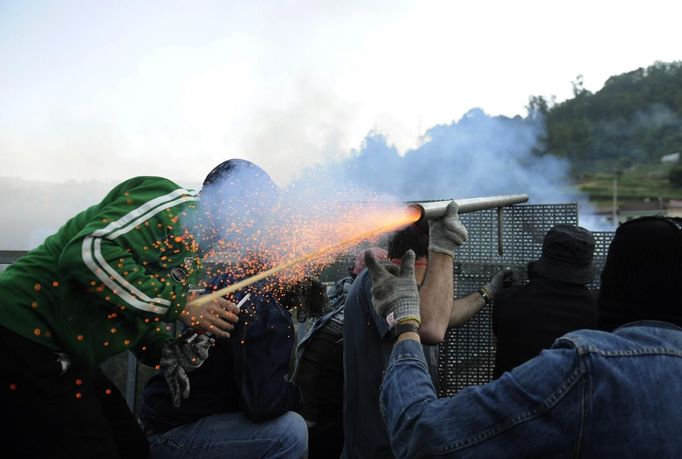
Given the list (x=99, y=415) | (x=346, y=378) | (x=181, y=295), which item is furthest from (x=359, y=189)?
(x=99, y=415)

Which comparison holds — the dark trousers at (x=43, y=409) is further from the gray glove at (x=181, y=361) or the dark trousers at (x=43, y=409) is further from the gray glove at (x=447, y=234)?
the gray glove at (x=447, y=234)

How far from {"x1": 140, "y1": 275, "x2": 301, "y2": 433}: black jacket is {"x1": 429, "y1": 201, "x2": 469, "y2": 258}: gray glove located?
89cm

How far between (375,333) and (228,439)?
2.93ft

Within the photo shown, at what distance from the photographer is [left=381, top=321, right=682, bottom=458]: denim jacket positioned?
1.35 m

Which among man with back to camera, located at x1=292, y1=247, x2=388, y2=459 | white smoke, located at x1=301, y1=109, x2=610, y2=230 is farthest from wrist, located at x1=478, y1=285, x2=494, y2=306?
white smoke, located at x1=301, y1=109, x2=610, y2=230

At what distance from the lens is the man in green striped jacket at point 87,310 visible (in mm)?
2115

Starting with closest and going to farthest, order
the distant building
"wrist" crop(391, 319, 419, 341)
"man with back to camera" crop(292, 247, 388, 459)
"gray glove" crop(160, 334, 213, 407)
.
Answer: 1. "wrist" crop(391, 319, 419, 341)
2. "gray glove" crop(160, 334, 213, 407)
3. "man with back to camera" crop(292, 247, 388, 459)
4. the distant building

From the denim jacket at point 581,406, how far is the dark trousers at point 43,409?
4.76ft

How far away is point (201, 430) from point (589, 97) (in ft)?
142

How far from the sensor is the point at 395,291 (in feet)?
7.06

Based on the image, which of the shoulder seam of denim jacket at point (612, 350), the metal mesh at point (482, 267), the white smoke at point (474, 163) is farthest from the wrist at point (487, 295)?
the white smoke at point (474, 163)

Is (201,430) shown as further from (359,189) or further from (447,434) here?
(359,189)

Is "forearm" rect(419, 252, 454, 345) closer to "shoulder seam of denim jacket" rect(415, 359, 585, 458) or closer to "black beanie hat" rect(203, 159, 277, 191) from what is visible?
"black beanie hat" rect(203, 159, 277, 191)

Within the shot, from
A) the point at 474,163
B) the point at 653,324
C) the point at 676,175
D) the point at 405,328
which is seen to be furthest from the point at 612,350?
the point at 676,175
